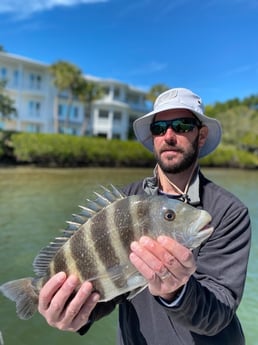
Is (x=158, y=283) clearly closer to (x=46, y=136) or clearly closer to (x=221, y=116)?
(x=46, y=136)

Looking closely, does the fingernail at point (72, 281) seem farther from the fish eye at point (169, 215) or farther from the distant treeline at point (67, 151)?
the distant treeline at point (67, 151)

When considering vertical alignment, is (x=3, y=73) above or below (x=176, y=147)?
above

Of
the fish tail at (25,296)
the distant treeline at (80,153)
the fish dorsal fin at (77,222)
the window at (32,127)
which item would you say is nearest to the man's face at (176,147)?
the fish dorsal fin at (77,222)

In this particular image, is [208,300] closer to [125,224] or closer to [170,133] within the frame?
[125,224]

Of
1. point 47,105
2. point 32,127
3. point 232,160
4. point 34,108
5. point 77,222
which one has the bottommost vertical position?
point 232,160

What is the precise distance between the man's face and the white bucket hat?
6 cm

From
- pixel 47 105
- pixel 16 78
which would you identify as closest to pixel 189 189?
pixel 16 78

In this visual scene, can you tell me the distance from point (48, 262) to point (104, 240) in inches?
13.2

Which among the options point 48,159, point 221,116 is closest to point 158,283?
point 48,159

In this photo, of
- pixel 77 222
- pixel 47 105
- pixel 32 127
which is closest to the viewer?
pixel 77 222

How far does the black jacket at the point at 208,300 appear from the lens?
164 cm

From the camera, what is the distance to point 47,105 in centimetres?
4828

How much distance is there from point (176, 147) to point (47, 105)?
47.8 meters

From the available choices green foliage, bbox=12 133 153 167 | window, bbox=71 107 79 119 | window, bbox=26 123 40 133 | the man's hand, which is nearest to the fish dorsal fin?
the man's hand
